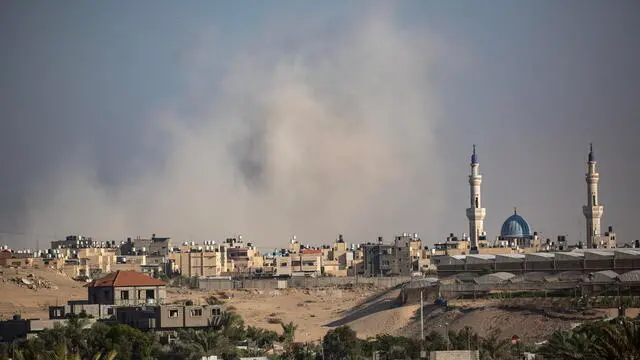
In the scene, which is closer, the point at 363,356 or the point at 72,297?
the point at 363,356

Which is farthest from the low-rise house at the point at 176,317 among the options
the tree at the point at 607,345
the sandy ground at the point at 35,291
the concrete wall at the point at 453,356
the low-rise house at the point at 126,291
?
the concrete wall at the point at 453,356

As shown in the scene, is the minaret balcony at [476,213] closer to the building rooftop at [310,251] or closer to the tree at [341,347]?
the building rooftop at [310,251]

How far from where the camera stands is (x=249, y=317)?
106 meters

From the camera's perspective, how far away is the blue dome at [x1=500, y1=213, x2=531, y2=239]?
159325 millimetres

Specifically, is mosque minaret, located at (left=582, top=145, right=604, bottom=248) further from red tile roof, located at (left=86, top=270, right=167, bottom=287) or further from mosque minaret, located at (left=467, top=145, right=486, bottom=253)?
red tile roof, located at (left=86, top=270, right=167, bottom=287)

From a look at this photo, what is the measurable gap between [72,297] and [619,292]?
4542 centimetres

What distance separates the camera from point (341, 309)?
112m

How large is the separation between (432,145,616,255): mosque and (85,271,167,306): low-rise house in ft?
154

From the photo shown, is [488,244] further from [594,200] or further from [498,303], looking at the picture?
Answer: [498,303]

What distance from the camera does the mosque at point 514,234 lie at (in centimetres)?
13725

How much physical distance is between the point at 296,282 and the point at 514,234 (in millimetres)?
36152

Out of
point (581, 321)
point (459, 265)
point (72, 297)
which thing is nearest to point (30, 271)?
point (72, 297)

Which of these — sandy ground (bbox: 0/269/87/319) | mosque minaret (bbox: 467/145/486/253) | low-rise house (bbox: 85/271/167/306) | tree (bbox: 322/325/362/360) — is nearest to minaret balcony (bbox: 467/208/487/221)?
mosque minaret (bbox: 467/145/486/253)

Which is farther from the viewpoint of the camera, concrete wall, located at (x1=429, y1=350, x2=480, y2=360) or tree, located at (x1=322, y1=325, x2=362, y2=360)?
Result: tree, located at (x1=322, y1=325, x2=362, y2=360)
